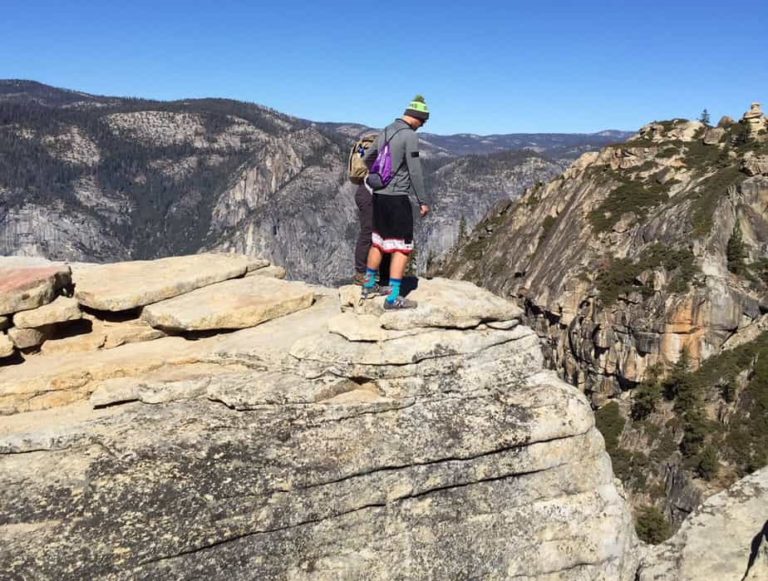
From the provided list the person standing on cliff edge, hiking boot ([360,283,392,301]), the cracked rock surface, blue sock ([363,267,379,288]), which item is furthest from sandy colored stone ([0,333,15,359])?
the person standing on cliff edge

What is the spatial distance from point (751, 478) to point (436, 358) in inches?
434

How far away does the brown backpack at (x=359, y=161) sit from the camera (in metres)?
14.8

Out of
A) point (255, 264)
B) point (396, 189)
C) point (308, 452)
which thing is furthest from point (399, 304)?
point (255, 264)

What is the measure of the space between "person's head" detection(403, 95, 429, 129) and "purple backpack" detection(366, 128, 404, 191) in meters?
0.39

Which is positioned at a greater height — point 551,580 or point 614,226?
point 614,226

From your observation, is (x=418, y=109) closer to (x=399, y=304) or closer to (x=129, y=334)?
(x=399, y=304)

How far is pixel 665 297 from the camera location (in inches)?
3314

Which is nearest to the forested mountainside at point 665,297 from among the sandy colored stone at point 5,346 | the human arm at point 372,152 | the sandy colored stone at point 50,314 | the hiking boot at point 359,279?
the hiking boot at point 359,279

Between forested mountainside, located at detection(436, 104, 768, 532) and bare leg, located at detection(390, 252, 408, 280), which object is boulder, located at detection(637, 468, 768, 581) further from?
forested mountainside, located at detection(436, 104, 768, 532)

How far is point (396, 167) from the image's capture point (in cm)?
1282

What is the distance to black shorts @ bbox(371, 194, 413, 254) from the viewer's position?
43.0 feet

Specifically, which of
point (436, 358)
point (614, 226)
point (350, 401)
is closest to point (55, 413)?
point (350, 401)

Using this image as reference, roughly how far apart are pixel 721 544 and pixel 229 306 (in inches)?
523

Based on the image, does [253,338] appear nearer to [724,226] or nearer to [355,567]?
[355,567]
